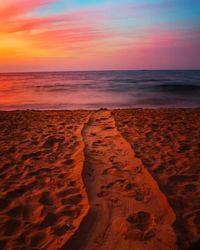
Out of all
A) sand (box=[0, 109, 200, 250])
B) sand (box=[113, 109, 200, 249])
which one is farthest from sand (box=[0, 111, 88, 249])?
sand (box=[113, 109, 200, 249])

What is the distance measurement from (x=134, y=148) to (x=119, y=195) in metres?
2.08

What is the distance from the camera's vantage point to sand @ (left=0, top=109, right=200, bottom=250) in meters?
2.61

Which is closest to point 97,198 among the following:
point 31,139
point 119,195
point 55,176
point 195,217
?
point 119,195

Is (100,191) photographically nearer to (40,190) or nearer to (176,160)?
(40,190)

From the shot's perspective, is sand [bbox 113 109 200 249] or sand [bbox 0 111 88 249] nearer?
sand [bbox 0 111 88 249]

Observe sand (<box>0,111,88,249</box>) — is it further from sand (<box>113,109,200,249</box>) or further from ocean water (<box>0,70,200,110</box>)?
ocean water (<box>0,70,200,110</box>)

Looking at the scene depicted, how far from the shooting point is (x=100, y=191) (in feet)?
11.8

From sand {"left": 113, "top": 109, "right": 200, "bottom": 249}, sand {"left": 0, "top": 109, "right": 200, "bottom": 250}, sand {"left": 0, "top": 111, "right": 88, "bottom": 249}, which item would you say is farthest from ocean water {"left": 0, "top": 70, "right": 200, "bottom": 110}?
sand {"left": 0, "top": 109, "right": 200, "bottom": 250}

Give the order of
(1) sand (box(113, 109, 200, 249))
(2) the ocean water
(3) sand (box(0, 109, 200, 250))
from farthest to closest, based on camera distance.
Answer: (2) the ocean water < (1) sand (box(113, 109, 200, 249)) < (3) sand (box(0, 109, 200, 250))

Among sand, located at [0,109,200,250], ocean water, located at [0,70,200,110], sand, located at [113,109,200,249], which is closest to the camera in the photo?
sand, located at [0,109,200,250]

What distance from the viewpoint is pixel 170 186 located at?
366cm

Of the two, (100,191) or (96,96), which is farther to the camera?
(96,96)

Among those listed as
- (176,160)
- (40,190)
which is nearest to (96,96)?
(176,160)

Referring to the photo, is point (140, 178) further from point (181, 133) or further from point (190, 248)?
point (181, 133)
